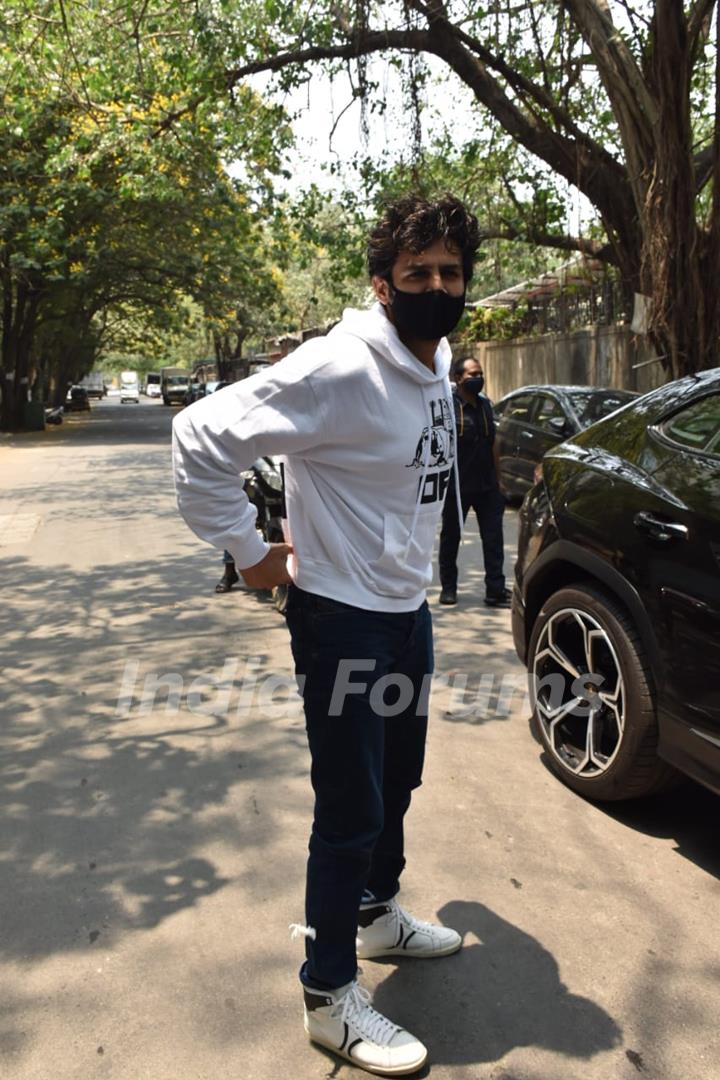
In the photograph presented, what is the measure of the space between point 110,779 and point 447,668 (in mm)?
2156

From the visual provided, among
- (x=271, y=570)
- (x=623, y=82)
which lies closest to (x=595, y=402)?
(x=623, y=82)

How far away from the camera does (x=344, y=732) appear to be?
219 centimetres

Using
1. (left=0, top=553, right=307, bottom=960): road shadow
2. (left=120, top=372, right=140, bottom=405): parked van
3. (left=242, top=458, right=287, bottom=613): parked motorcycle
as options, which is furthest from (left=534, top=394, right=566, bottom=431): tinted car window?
(left=120, top=372, right=140, bottom=405): parked van

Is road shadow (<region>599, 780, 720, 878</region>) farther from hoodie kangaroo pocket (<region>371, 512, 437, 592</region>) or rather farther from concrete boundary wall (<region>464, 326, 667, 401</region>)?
concrete boundary wall (<region>464, 326, 667, 401</region>)

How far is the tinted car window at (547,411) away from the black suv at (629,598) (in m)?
6.41

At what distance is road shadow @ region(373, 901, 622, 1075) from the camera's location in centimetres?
239

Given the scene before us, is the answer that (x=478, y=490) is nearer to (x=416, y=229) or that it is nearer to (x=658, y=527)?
(x=658, y=527)

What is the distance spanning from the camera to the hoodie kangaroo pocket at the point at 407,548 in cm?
224

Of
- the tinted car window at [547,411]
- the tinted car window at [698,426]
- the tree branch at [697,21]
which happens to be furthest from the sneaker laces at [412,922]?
the tinted car window at [547,411]

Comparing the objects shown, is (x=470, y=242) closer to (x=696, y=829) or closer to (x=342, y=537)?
(x=342, y=537)

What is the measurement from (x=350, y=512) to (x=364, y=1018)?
1.22 meters

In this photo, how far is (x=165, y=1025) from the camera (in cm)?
244

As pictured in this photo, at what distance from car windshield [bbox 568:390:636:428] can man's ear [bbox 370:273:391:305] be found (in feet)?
26.5

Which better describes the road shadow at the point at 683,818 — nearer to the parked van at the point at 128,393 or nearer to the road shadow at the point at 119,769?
the road shadow at the point at 119,769
